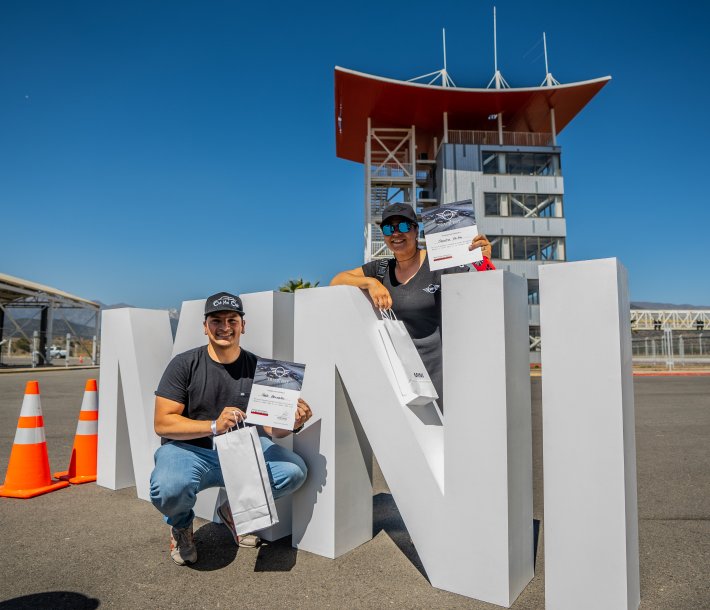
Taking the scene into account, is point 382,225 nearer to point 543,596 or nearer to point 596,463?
point 596,463

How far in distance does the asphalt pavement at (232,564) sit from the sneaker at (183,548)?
67 millimetres

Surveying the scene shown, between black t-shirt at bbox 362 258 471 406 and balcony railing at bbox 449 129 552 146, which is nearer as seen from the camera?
black t-shirt at bbox 362 258 471 406

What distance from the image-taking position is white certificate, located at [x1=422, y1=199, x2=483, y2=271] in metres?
3.06

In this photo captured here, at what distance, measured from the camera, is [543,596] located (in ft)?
8.80

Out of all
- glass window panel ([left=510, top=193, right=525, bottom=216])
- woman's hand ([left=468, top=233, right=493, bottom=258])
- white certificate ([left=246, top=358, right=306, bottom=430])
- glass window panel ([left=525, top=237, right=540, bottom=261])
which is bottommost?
white certificate ([left=246, top=358, right=306, bottom=430])

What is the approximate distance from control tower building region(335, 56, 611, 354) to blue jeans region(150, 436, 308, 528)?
2591cm

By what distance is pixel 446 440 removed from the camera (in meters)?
2.83

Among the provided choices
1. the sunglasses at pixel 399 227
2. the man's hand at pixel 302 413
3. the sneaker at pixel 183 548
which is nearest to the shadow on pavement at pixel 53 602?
the sneaker at pixel 183 548

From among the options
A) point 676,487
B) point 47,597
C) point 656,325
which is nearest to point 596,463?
point 47,597

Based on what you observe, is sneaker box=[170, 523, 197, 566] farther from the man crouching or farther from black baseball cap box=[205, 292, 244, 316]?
black baseball cap box=[205, 292, 244, 316]

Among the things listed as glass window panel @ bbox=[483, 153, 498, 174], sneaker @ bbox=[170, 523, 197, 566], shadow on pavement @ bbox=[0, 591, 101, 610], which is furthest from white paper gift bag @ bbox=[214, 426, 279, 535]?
glass window panel @ bbox=[483, 153, 498, 174]

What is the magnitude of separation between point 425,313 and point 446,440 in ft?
3.00

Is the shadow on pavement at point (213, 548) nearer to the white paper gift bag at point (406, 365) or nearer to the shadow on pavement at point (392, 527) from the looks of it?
the shadow on pavement at point (392, 527)

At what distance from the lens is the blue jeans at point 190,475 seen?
2977 millimetres
